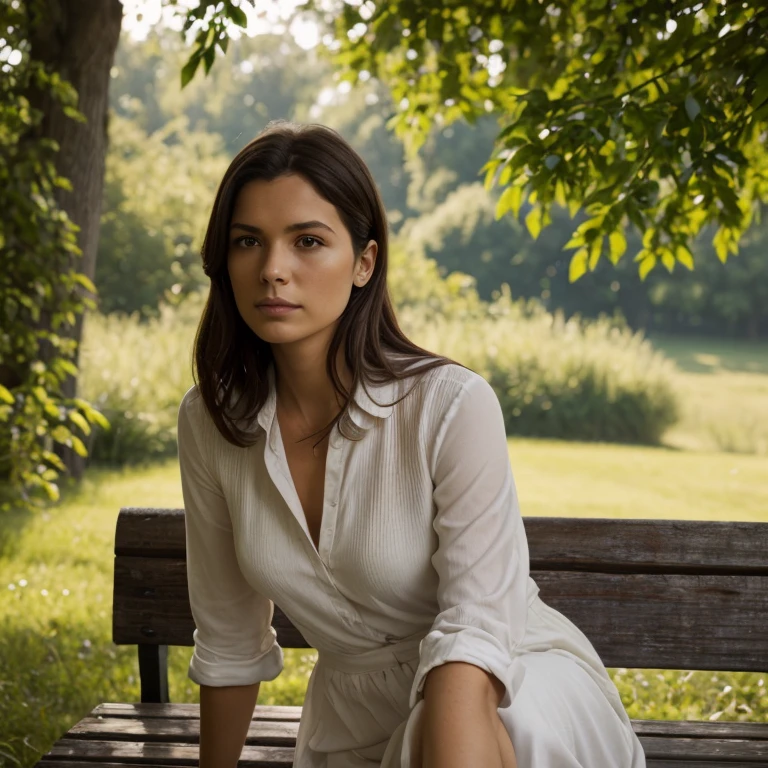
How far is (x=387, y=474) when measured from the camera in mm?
2066

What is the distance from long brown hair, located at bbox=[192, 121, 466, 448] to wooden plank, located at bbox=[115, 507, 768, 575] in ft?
2.51

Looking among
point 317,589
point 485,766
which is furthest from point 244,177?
point 485,766

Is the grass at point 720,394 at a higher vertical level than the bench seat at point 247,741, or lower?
lower

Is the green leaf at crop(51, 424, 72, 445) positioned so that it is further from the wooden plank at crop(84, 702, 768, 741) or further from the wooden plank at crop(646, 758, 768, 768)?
the wooden plank at crop(646, 758, 768, 768)

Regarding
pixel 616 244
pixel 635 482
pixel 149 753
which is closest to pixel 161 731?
pixel 149 753

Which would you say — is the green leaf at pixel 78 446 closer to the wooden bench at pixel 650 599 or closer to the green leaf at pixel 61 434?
the green leaf at pixel 61 434

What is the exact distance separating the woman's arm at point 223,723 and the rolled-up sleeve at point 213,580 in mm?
35

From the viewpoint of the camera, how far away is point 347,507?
2.07 meters

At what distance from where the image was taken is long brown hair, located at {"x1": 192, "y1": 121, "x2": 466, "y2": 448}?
205cm

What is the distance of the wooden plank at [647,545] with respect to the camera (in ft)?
8.71

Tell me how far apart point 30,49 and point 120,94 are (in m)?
34.9

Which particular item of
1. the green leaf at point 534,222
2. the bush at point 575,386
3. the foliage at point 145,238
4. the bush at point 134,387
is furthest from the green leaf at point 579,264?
the foliage at point 145,238

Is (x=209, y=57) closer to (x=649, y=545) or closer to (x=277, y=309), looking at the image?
(x=277, y=309)

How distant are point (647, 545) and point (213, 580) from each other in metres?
1.14
